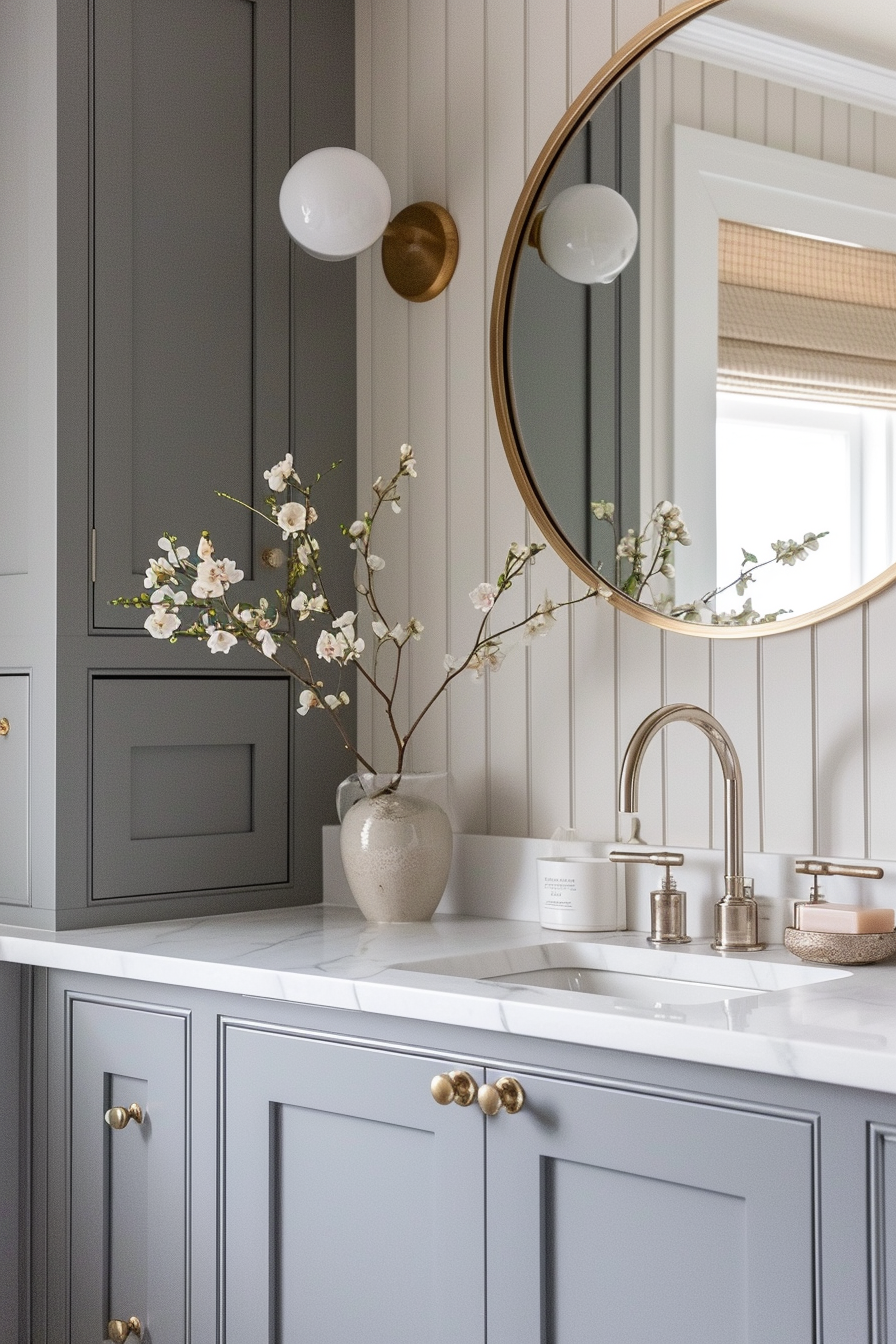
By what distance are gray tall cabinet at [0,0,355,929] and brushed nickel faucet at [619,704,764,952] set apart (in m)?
0.67

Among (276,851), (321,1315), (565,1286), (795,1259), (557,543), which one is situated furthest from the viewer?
(276,851)

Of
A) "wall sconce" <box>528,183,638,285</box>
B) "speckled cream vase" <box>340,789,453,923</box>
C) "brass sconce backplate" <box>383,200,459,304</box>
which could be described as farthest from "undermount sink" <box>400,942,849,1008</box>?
"brass sconce backplate" <box>383,200,459,304</box>

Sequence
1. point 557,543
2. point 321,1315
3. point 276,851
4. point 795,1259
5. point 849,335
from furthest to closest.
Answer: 1. point 276,851
2. point 557,543
3. point 849,335
4. point 321,1315
5. point 795,1259

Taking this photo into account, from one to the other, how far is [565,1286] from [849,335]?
1.04 meters

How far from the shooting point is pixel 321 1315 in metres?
1.50

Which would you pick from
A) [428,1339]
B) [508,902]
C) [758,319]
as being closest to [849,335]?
[758,319]

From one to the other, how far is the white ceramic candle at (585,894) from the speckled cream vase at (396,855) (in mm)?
179

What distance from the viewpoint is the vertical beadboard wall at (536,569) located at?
1685 mm

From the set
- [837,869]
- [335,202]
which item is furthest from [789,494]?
[335,202]

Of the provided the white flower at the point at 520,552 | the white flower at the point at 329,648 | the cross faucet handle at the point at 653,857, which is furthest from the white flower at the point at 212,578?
the cross faucet handle at the point at 653,857

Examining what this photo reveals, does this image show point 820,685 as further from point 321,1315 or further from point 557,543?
point 321,1315

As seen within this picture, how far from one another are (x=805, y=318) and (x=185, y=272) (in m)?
0.86

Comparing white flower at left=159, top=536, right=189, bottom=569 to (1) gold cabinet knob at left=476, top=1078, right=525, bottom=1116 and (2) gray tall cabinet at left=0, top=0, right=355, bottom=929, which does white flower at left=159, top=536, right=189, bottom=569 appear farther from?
(1) gold cabinet knob at left=476, top=1078, right=525, bottom=1116

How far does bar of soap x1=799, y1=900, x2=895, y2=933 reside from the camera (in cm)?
152
